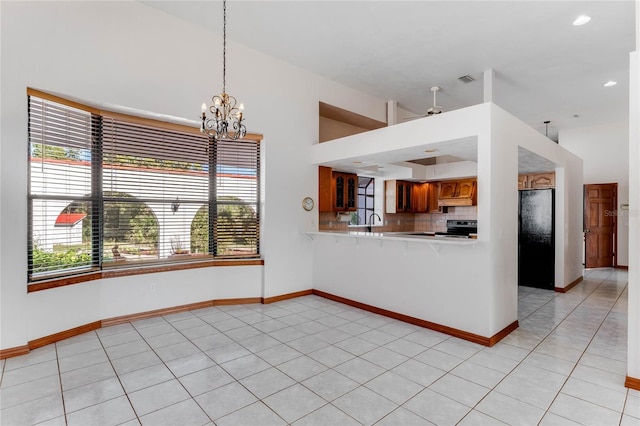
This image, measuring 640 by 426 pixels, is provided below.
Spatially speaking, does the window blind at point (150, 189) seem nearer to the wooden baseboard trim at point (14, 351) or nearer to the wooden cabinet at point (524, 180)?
the wooden baseboard trim at point (14, 351)

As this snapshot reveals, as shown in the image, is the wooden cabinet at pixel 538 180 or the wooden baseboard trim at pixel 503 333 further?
the wooden cabinet at pixel 538 180

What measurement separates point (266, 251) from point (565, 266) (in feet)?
17.0

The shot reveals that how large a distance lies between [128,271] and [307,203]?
2.71m

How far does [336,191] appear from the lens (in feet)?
20.0

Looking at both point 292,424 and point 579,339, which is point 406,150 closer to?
point 579,339

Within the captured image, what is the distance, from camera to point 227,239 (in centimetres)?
484

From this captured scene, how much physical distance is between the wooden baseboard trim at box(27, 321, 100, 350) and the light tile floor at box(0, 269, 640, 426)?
8 centimetres

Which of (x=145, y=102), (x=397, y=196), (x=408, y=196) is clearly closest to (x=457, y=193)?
(x=408, y=196)

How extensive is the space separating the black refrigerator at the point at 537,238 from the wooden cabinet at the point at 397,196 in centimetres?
262

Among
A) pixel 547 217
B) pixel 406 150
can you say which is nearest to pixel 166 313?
pixel 406 150

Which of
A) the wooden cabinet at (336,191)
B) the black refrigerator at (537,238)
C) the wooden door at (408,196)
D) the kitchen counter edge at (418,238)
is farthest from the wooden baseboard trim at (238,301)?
the black refrigerator at (537,238)

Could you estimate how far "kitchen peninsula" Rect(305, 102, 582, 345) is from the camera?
11.2 ft

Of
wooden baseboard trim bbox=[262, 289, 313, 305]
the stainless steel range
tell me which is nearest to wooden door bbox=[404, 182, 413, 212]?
the stainless steel range

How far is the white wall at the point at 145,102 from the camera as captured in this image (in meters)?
3.06
